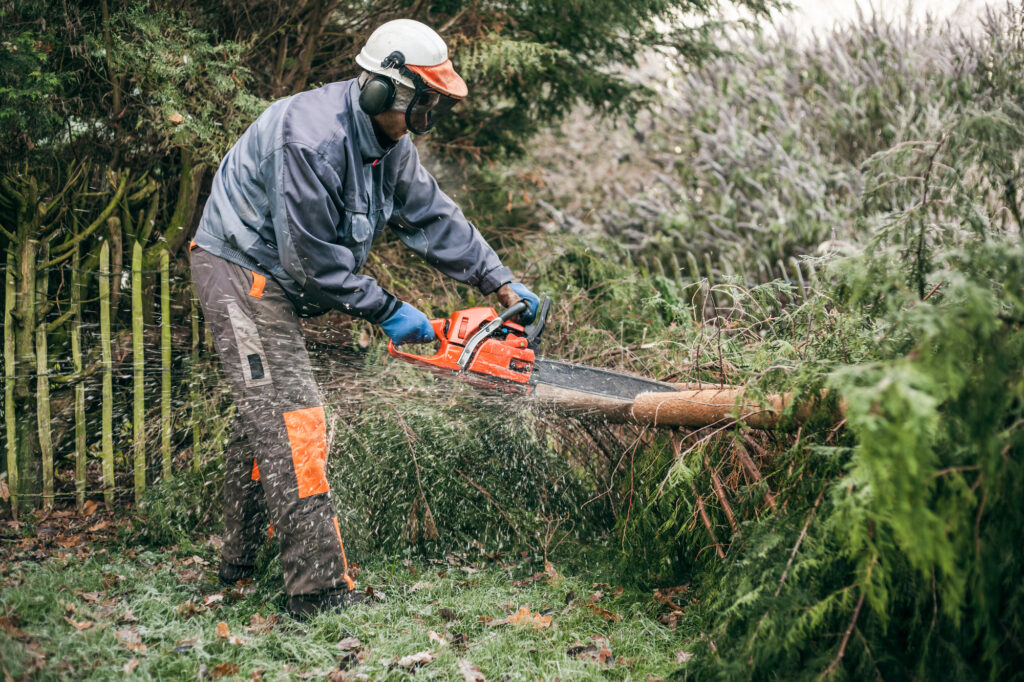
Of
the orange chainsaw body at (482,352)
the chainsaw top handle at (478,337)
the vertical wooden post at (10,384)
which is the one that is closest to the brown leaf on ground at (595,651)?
the orange chainsaw body at (482,352)

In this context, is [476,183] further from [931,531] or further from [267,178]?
[931,531]

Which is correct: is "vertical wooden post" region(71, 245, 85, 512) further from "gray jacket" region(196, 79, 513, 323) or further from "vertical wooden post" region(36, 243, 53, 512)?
"gray jacket" region(196, 79, 513, 323)

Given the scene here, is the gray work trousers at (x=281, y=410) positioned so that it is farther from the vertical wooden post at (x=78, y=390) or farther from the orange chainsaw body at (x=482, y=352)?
Result: the vertical wooden post at (x=78, y=390)

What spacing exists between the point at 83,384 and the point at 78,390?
6 centimetres

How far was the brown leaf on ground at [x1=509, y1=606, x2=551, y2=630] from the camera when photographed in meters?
2.81

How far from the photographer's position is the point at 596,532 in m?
3.64

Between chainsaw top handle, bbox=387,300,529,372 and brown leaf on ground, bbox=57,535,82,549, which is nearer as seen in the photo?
chainsaw top handle, bbox=387,300,529,372

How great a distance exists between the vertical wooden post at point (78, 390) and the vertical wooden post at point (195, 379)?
53 cm

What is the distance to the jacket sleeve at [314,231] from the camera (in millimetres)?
2783

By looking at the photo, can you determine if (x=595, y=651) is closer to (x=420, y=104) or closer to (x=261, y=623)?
(x=261, y=623)

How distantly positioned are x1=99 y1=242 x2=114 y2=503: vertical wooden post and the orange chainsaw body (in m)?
1.86

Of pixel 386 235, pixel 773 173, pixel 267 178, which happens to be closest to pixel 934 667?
pixel 267 178

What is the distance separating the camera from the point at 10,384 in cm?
372

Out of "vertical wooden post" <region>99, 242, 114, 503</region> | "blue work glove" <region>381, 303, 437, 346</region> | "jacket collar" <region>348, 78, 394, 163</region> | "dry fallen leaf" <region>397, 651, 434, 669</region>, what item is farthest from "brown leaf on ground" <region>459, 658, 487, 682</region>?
"vertical wooden post" <region>99, 242, 114, 503</region>
